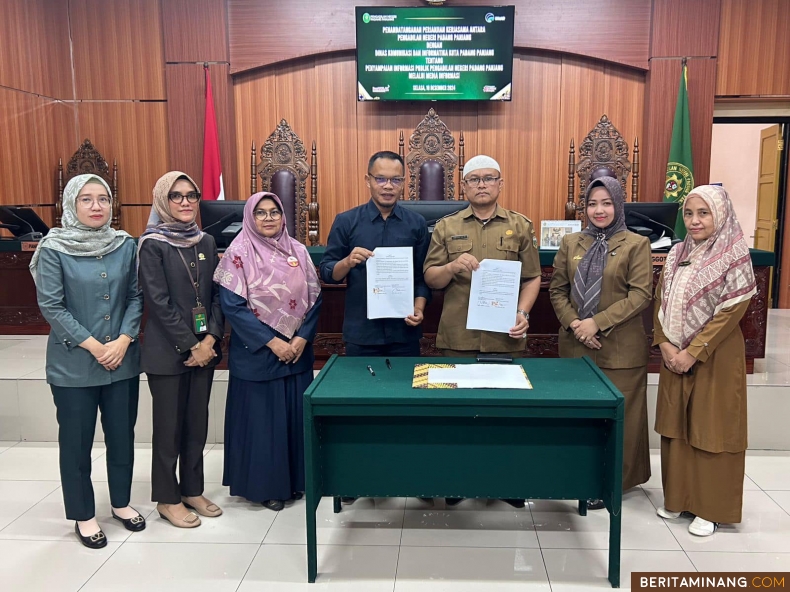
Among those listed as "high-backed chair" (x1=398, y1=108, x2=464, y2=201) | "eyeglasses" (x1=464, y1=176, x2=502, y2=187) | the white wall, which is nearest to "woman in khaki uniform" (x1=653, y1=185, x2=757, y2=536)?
"eyeglasses" (x1=464, y1=176, x2=502, y2=187)

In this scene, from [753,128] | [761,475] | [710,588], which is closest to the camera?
[710,588]

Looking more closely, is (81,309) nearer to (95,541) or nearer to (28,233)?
(95,541)

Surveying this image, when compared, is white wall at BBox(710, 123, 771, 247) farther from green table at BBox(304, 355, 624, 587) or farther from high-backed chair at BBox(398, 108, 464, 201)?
green table at BBox(304, 355, 624, 587)

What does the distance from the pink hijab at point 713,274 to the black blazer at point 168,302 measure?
181 cm

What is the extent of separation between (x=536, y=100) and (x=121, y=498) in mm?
5044

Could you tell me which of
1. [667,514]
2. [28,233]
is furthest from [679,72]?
[28,233]

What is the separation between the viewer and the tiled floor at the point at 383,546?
2168 millimetres

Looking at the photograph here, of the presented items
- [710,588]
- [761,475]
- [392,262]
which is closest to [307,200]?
[392,262]

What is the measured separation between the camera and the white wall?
7.07m

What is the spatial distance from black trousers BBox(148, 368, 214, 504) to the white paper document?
0.73 metres

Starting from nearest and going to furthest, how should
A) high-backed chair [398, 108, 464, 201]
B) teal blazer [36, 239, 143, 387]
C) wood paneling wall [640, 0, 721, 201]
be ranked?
teal blazer [36, 239, 143, 387] → wood paneling wall [640, 0, 721, 201] → high-backed chair [398, 108, 464, 201]

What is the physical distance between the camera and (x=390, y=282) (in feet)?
8.19

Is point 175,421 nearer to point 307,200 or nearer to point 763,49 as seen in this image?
point 307,200

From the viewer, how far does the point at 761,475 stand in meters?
3.06
